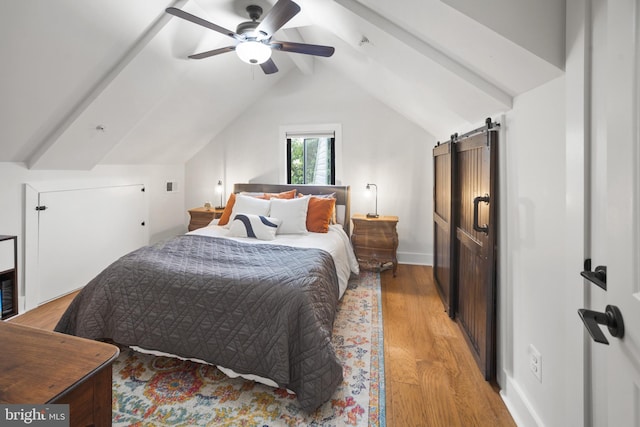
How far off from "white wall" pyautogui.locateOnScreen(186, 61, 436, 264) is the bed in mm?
2026

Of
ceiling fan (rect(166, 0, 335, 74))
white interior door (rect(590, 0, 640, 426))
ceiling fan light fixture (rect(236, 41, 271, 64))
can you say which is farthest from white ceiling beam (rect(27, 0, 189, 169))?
white interior door (rect(590, 0, 640, 426))

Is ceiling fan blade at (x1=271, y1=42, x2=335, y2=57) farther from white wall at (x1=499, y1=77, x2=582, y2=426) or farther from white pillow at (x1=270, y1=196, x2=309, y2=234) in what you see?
white pillow at (x1=270, y1=196, x2=309, y2=234)

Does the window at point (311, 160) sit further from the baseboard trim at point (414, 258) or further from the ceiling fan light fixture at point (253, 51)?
the ceiling fan light fixture at point (253, 51)

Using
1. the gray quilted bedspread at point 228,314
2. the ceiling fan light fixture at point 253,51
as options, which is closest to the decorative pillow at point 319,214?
the gray quilted bedspread at point 228,314

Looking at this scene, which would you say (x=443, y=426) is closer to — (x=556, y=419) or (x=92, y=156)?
(x=556, y=419)

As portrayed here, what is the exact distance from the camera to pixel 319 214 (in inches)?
139

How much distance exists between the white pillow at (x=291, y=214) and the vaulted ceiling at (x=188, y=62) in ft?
4.97

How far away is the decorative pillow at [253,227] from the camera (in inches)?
123

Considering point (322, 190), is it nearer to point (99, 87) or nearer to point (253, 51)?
point (253, 51)

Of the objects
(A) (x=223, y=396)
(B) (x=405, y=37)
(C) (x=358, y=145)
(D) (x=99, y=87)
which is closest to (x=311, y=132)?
(C) (x=358, y=145)

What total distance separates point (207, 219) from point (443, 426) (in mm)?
3737

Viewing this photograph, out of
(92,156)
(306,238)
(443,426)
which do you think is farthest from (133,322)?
(92,156)

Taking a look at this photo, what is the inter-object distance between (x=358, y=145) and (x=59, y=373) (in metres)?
3.99

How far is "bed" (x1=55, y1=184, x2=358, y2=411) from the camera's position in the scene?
1.74 m
